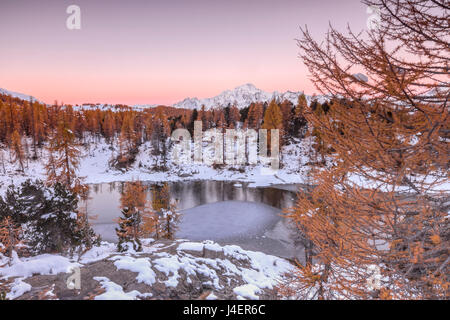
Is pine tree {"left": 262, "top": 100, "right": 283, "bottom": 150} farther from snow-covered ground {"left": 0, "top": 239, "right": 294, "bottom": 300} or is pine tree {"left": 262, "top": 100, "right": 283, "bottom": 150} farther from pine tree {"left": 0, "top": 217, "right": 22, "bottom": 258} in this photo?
pine tree {"left": 0, "top": 217, "right": 22, "bottom": 258}

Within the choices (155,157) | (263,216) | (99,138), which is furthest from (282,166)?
(99,138)

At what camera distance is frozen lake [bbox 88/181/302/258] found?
2086 centimetres

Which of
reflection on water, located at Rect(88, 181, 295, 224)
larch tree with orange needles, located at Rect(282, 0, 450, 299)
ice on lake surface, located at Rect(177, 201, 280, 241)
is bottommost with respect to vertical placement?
ice on lake surface, located at Rect(177, 201, 280, 241)

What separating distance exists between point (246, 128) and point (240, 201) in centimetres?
3159

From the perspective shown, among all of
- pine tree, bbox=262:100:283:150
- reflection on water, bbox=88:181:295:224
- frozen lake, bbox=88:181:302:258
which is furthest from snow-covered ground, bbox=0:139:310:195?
pine tree, bbox=262:100:283:150

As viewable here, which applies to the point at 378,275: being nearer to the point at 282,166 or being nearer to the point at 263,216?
the point at 263,216

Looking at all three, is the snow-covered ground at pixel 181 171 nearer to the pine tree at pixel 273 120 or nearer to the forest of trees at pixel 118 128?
the forest of trees at pixel 118 128

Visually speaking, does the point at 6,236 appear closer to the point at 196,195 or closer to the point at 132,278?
the point at 132,278

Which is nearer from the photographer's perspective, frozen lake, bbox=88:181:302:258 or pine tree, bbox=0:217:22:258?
pine tree, bbox=0:217:22:258

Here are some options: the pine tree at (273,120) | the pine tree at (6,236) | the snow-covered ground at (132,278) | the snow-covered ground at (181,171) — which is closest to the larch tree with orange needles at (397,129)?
the snow-covered ground at (132,278)

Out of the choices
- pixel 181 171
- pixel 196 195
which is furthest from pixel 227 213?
pixel 181 171

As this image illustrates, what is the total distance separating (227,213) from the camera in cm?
2802

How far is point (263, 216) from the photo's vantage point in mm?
26625
